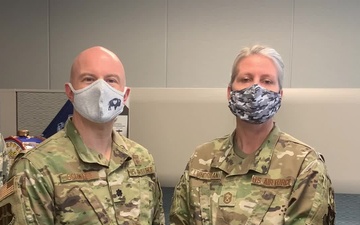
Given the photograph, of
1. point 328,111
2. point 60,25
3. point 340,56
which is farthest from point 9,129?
point 340,56

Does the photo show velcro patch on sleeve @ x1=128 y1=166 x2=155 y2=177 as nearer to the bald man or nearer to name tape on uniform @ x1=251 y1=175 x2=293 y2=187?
the bald man

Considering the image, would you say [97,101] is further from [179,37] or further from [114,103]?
[179,37]

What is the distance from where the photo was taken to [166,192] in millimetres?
2715

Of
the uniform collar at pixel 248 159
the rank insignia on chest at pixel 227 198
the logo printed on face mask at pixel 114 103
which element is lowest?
the rank insignia on chest at pixel 227 198

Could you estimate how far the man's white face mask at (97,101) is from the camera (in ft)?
4.74

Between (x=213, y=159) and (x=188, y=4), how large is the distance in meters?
1.63

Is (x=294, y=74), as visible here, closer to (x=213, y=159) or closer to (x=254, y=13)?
(x=254, y=13)

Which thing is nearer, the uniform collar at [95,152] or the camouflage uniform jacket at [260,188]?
the camouflage uniform jacket at [260,188]

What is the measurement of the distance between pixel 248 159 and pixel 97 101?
63cm

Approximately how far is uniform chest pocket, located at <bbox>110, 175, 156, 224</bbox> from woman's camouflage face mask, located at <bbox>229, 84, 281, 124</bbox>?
→ 0.50 m

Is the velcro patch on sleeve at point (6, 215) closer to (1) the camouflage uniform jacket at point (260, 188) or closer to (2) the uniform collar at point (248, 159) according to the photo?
(1) the camouflage uniform jacket at point (260, 188)

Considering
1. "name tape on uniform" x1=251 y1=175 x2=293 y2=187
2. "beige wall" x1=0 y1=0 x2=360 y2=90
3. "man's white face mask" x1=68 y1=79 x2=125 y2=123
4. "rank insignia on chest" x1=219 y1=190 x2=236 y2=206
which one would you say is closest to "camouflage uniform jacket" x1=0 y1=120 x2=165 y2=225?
"man's white face mask" x1=68 y1=79 x2=125 y2=123

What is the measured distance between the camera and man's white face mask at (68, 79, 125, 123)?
1.45m

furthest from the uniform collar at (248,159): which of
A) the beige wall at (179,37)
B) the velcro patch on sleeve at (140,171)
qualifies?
the beige wall at (179,37)
